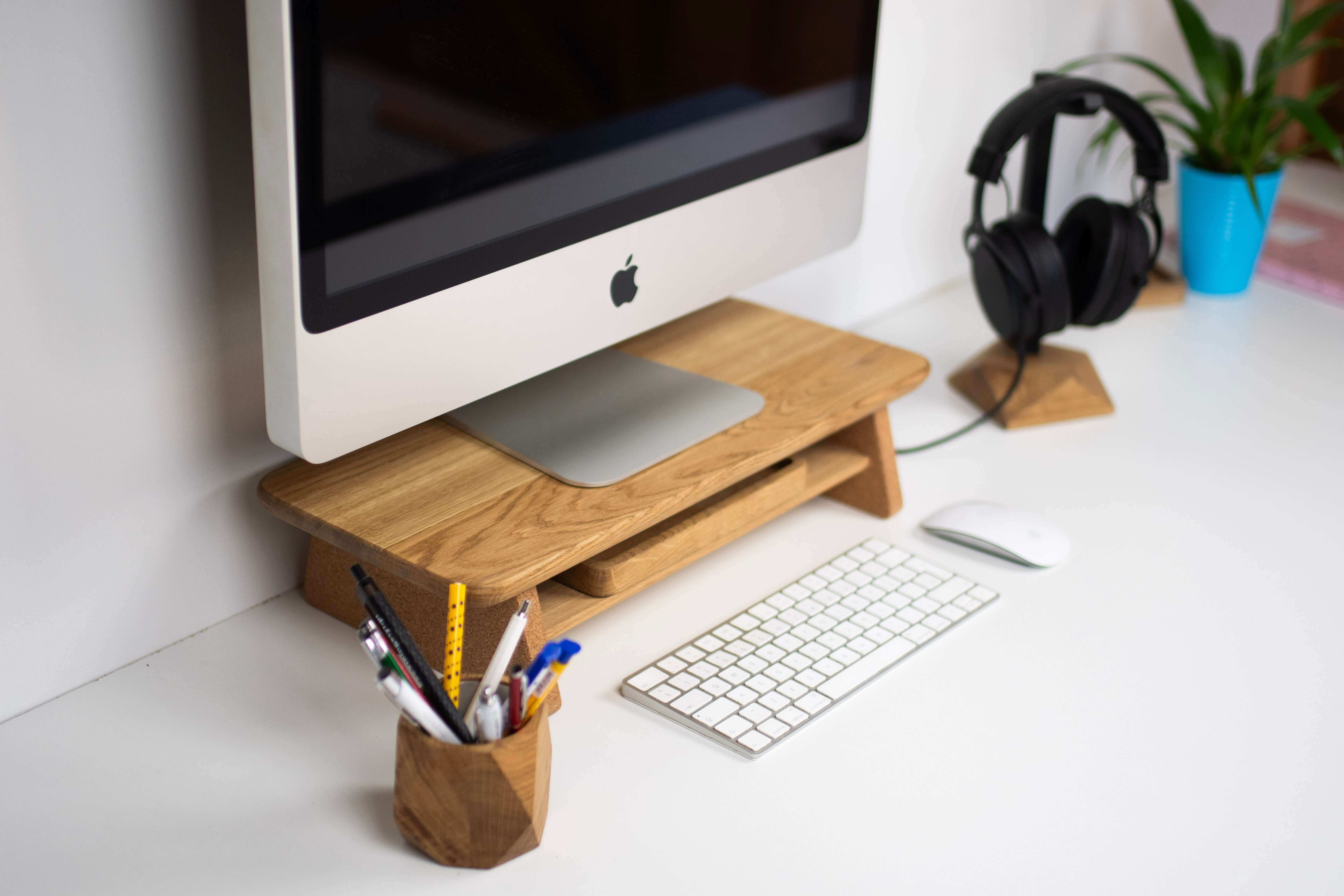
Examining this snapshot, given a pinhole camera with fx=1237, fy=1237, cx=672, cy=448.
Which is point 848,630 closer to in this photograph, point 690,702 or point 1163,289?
point 690,702

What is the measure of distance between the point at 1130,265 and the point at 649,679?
798 millimetres

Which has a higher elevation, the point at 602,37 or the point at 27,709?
the point at 602,37

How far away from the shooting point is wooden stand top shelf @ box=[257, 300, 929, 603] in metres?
0.87

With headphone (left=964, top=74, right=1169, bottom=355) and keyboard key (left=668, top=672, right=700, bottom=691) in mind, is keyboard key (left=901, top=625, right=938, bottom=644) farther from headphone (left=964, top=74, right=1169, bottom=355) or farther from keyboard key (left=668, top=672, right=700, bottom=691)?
headphone (left=964, top=74, right=1169, bottom=355)

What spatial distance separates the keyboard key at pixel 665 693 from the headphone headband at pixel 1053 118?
67cm

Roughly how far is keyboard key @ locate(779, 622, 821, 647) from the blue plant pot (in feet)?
3.39

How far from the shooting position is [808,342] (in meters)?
1.23

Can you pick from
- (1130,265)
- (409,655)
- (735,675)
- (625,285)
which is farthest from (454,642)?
(1130,265)

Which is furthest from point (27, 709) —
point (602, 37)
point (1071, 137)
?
point (1071, 137)

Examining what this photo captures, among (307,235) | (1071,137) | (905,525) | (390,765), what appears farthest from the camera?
(1071,137)

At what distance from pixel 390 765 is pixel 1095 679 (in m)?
0.55

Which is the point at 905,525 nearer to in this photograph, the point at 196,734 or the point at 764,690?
the point at 764,690

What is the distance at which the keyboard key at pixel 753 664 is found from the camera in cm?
96

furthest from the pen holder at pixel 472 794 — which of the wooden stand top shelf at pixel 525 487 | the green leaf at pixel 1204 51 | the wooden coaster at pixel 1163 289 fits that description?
the green leaf at pixel 1204 51
